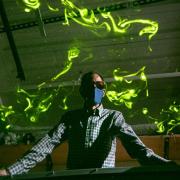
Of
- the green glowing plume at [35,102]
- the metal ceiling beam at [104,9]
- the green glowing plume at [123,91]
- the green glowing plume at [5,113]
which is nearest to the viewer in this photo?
the metal ceiling beam at [104,9]

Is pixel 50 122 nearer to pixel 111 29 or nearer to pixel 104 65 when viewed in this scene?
pixel 104 65

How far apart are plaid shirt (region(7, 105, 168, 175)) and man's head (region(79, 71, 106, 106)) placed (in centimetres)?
8

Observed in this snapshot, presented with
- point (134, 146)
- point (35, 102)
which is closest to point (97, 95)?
point (134, 146)

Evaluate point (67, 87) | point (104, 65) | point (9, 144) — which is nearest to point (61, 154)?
point (9, 144)

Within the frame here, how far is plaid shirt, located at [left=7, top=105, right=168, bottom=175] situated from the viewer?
2117mm

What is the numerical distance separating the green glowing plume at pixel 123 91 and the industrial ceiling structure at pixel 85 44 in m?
0.07

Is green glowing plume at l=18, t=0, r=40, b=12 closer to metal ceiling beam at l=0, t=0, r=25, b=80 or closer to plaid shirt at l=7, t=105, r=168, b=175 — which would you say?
metal ceiling beam at l=0, t=0, r=25, b=80

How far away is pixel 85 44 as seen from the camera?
14.0 feet

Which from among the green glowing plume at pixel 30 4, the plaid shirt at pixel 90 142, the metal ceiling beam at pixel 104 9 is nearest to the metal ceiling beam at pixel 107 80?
the metal ceiling beam at pixel 104 9

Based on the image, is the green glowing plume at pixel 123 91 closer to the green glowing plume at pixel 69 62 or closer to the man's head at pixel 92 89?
the green glowing plume at pixel 69 62

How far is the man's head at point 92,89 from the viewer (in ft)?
7.89

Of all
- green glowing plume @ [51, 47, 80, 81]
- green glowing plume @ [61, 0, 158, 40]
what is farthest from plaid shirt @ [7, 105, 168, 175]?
green glowing plume @ [51, 47, 80, 81]

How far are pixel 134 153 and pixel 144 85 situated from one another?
8.08ft

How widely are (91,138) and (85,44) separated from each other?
2192mm
